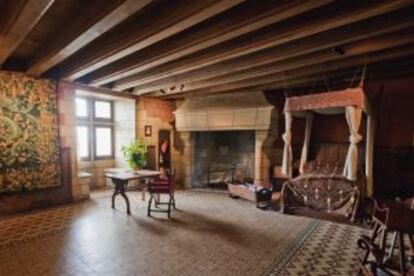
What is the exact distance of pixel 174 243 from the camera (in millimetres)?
3033

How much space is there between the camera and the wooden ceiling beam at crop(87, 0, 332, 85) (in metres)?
2.10

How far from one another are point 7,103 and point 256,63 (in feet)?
12.9

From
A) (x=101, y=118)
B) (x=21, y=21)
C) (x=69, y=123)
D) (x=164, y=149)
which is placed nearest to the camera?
(x=21, y=21)

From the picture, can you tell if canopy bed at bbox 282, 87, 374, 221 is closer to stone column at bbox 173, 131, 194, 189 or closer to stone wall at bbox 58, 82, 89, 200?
stone column at bbox 173, 131, 194, 189

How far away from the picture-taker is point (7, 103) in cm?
402

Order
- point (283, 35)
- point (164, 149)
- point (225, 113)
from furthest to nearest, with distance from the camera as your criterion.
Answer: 1. point (164, 149)
2. point (225, 113)
3. point (283, 35)

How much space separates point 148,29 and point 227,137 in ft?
13.9

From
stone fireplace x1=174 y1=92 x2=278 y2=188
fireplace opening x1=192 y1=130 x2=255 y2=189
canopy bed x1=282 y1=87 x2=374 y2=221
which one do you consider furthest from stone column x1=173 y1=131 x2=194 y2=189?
canopy bed x1=282 y1=87 x2=374 y2=221

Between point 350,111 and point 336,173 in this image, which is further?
point 336,173

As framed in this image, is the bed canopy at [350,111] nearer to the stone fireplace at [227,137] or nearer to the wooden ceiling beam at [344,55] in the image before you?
the wooden ceiling beam at [344,55]

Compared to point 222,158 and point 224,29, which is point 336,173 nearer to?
point 222,158

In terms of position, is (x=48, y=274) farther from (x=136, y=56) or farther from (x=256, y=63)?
(x=256, y=63)

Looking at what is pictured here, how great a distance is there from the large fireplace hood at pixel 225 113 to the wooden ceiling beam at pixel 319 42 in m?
1.51

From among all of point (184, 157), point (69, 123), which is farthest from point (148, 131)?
point (69, 123)
